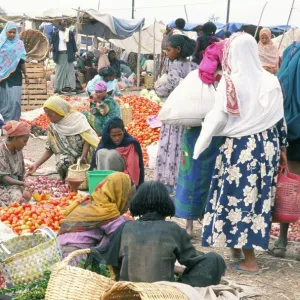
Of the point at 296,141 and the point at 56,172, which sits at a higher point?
the point at 296,141

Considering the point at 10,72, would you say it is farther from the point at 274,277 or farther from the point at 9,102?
the point at 274,277

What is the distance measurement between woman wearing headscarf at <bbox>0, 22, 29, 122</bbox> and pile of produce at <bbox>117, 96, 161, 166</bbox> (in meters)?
2.14

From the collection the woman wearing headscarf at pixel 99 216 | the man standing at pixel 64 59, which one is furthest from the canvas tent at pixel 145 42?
the woman wearing headscarf at pixel 99 216

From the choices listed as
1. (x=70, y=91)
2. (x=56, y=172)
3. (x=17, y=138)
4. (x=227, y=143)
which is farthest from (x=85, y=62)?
(x=227, y=143)

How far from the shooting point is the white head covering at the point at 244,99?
4.95 m

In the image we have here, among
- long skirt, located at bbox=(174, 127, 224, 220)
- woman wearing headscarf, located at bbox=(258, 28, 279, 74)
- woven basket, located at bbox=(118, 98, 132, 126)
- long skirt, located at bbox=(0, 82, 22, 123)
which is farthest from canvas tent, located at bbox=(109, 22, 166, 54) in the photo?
long skirt, located at bbox=(174, 127, 224, 220)

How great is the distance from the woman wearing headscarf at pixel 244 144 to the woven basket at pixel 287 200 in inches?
2.2

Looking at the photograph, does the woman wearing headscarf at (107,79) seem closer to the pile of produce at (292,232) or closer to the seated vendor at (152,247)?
the pile of produce at (292,232)

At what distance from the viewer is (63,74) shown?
797 inches

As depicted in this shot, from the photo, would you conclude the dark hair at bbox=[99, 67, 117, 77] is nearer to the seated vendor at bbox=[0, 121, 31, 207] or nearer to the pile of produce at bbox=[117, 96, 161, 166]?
the pile of produce at bbox=[117, 96, 161, 166]

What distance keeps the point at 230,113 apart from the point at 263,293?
1343 millimetres

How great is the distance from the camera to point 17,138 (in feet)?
22.0

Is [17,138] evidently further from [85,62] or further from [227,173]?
[85,62]

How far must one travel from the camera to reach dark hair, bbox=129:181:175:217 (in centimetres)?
390
